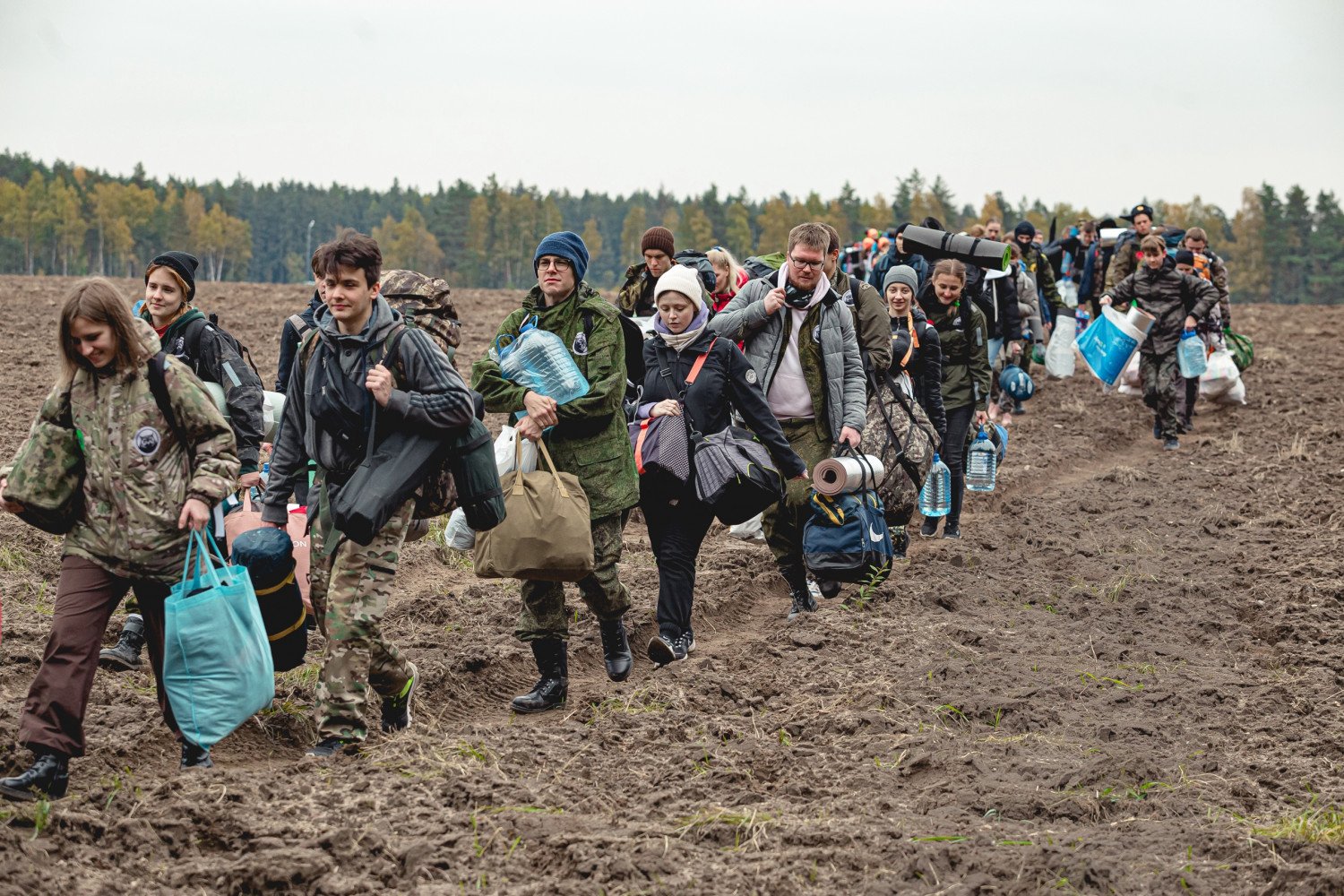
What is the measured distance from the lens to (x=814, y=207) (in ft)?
411

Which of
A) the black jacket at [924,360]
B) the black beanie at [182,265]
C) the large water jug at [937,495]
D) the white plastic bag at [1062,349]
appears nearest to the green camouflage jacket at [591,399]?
the black beanie at [182,265]

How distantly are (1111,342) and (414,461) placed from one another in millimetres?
10237

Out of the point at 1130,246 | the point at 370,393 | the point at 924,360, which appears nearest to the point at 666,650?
the point at 370,393

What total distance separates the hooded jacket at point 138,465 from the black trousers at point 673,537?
7.49 ft

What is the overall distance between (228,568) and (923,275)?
690 cm

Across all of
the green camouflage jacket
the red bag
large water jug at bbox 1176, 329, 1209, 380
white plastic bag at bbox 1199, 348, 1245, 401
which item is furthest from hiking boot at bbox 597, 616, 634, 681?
white plastic bag at bbox 1199, 348, 1245, 401

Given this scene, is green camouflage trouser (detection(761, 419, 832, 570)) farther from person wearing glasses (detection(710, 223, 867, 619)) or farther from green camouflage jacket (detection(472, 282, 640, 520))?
green camouflage jacket (detection(472, 282, 640, 520))

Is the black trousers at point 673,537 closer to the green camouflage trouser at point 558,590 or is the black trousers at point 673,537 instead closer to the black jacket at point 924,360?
the green camouflage trouser at point 558,590

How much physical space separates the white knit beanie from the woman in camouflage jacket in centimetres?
235

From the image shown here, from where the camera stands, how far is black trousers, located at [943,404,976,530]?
31.7 ft

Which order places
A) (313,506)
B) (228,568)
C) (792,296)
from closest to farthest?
(228,568), (313,506), (792,296)

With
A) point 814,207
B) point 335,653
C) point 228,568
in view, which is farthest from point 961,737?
point 814,207

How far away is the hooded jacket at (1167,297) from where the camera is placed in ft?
46.5

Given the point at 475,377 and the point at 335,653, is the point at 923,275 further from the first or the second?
the point at 335,653
